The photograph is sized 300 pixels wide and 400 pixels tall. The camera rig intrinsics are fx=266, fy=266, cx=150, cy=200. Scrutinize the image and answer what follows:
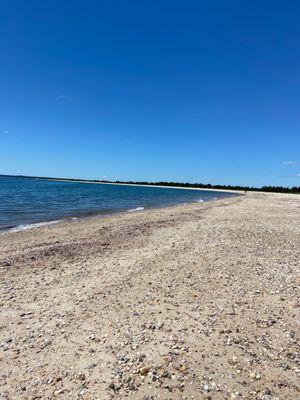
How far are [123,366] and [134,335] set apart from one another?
760 millimetres

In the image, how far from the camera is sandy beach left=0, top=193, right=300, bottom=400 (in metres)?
3.65

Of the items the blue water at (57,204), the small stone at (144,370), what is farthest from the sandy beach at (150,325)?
the blue water at (57,204)

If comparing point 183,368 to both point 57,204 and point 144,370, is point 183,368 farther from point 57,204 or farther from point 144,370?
point 57,204

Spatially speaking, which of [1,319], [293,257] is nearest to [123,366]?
[1,319]

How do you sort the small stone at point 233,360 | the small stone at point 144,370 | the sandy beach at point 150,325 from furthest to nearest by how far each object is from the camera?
the small stone at point 233,360 → the small stone at point 144,370 → the sandy beach at point 150,325

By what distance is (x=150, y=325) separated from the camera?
502 cm

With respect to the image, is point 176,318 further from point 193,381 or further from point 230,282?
point 230,282

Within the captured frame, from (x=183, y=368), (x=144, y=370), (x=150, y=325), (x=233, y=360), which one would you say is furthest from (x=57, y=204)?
(x=233, y=360)

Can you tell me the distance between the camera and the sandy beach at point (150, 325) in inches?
144

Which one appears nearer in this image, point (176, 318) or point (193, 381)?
point (193, 381)

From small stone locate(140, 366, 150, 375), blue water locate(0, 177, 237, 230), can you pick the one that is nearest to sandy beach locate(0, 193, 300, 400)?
small stone locate(140, 366, 150, 375)

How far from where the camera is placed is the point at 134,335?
4.71m

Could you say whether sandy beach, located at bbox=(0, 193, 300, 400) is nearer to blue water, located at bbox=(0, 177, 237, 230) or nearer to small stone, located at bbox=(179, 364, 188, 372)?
small stone, located at bbox=(179, 364, 188, 372)

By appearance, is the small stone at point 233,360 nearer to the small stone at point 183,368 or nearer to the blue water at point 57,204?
the small stone at point 183,368
